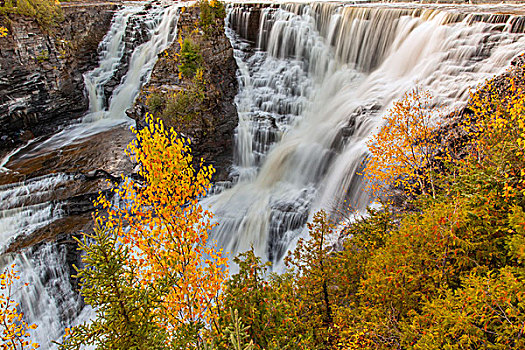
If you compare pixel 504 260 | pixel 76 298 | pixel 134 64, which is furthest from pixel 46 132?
pixel 504 260

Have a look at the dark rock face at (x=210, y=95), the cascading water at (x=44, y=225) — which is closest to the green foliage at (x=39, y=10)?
the cascading water at (x=44, y=225)

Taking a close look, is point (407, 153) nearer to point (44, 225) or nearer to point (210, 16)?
point (44, 225)

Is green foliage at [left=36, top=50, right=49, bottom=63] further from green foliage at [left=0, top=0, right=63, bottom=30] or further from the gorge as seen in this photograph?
the gorge

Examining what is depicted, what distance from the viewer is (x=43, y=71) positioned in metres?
22.8

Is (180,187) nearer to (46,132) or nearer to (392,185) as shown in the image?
(392,185)

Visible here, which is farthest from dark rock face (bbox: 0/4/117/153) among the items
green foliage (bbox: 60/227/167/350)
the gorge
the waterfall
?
green foliage (bbox: 60/227/167/350)

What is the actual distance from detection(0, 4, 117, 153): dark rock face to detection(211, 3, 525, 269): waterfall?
12305 millimetres

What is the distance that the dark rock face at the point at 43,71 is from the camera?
834 inches

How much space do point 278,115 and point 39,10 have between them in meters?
19.4

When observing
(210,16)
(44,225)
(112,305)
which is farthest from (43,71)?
(112,305)

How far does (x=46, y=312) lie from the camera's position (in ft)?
42.7

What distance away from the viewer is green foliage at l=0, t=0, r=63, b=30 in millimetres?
21475

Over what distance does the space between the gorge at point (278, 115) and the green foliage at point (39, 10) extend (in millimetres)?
4585

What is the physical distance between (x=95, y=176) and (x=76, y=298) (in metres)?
6.22
